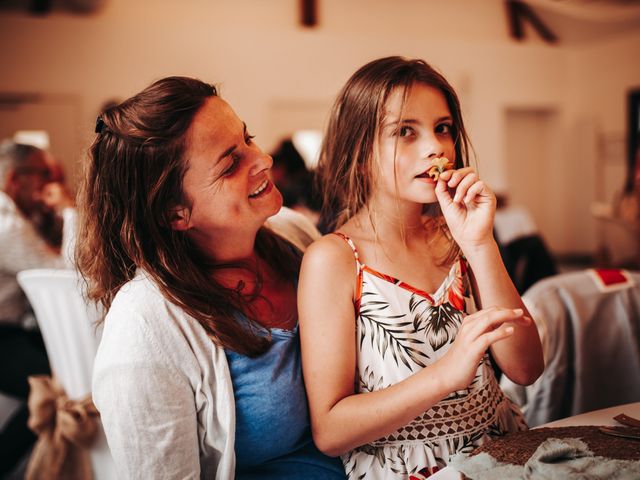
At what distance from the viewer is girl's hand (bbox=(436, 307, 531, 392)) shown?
2.96ft

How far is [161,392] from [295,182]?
2.31 m

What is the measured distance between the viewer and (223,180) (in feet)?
3.95

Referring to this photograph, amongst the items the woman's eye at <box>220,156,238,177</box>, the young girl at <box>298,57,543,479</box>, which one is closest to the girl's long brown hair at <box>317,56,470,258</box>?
the young girl at <box>298,57,543,479</box>

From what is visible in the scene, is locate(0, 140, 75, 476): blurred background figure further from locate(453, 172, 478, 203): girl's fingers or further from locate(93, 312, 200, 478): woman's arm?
locate(453, 172, 478, 203): girl's fingers

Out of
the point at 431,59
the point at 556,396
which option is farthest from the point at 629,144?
the point at 556,396

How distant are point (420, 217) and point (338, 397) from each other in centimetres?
46

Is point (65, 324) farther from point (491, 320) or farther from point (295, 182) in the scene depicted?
point (491, 320)

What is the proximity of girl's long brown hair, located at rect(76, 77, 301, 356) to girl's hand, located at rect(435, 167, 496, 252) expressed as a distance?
460 mm

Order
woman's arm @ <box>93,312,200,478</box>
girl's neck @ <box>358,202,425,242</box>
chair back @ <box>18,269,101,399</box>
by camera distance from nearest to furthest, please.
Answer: woman's arm @ <box>93,312,200,478</box>, girl's neck @ <box>358,202,425,242</box>, chair back @ <box>18,269,101,399</box>

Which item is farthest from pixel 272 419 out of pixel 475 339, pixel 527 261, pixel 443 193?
pixel 527 261

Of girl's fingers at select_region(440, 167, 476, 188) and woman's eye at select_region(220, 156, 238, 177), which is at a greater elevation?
woman's eye at select_region(220, 156, 238, 177)

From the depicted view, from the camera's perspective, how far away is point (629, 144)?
8.48m

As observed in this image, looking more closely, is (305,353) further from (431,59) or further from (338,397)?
(431,59)

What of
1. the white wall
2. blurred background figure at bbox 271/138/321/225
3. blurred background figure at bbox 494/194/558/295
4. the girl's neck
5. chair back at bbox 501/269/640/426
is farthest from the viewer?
the white wall
